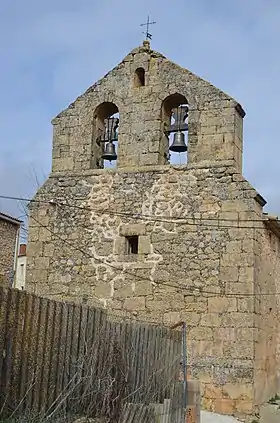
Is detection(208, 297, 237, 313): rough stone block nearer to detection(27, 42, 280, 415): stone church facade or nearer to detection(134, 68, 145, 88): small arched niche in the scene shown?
detection(27, 42, 280, 415): stone church facade

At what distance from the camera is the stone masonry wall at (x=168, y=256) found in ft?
39.3

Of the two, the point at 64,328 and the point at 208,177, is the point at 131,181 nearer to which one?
the point at 208,177

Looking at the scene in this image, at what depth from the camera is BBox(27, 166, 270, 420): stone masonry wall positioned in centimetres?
1198

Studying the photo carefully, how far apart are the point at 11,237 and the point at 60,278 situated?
1004 cm

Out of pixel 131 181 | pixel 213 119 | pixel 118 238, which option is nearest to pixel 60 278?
pixel 118 238

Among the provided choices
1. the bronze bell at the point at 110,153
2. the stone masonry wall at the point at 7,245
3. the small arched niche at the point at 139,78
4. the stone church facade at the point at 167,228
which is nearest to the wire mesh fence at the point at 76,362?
the stone church facade at the point at 167,228

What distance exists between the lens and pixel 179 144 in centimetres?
1342

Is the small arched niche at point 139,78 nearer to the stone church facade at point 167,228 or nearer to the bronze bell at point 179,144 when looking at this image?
the stone church facade at point 167,228

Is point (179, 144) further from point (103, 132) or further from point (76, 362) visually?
point (76, 362)

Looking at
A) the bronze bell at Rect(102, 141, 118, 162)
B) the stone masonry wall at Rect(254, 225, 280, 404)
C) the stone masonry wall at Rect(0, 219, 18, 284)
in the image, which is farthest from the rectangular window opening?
the stone masonry wall at Rect(0, 219, 18, 284)

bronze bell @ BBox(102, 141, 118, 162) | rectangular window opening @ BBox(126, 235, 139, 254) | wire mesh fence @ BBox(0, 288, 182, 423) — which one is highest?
bronze bell @ BBox(102, 141, 118, 162)

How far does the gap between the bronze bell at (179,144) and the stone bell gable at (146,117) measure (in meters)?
0.21

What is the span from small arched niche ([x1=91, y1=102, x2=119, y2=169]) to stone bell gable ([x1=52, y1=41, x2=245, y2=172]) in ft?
0.07

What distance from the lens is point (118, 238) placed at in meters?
13.2
